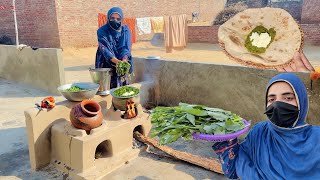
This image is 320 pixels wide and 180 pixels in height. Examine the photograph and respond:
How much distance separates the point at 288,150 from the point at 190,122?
86cm

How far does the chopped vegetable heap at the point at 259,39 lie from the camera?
7.45ft

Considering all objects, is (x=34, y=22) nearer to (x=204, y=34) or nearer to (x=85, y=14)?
(x=85, y=14)

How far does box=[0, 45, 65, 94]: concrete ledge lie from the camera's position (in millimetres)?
7602

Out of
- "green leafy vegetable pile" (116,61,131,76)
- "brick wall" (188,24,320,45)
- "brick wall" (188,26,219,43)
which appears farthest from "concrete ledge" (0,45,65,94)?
"brick wall" (188,26,219,43)

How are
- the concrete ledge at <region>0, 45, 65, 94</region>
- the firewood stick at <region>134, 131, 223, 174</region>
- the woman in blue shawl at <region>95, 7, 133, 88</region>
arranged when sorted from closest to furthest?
the firewood stick at <region>134, 131, 223, 174</region>
the woman in blue shawl at <region>95, 7, 133, 88</region>
the concrete ledge at <region>0, 45, 65, 94</region>

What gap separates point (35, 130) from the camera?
147 inches

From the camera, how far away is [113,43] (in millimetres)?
4934

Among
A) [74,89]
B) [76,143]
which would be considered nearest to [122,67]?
[74,89]

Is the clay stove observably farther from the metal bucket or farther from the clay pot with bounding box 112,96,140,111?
the metal bucket

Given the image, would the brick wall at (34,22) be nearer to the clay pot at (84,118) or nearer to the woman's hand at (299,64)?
the clay pot at (84,118)

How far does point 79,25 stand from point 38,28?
6.62 feet

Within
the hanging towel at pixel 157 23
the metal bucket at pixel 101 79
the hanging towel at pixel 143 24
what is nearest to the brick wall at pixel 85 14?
the hanging towel at pixel 143 24

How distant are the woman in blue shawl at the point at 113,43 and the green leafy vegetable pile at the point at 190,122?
2334 millimetres

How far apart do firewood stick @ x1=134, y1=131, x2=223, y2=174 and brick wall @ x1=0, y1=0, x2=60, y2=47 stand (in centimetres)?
1156
